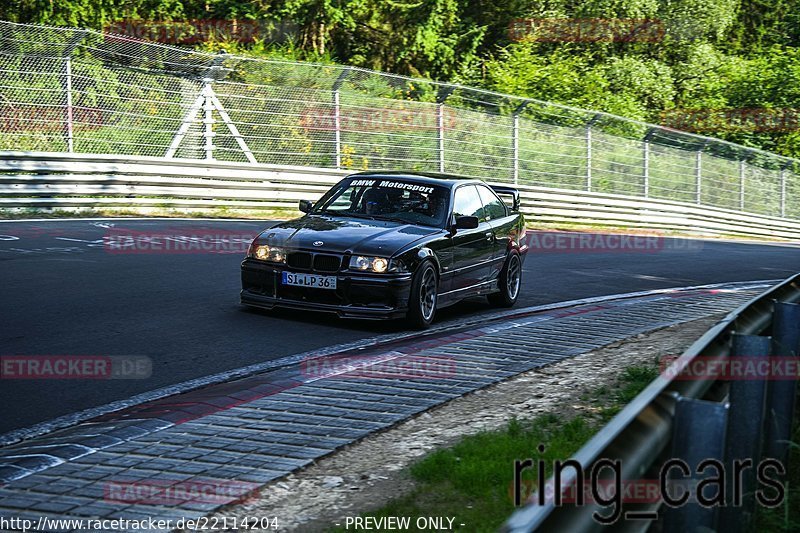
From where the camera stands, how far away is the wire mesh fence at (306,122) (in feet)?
61.8

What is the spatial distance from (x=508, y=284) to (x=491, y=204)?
3.02 ft

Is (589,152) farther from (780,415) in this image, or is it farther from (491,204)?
(780,415)

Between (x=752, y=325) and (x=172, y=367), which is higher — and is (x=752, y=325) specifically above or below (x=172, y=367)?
above

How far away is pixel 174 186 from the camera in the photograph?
A: 20.2 meters

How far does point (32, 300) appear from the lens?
10156mm

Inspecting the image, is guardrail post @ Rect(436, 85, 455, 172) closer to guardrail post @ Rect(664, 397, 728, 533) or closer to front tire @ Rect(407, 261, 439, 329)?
front tire @ Rect(407, 261, 439, 329)

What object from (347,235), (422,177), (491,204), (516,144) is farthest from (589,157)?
(347,235)

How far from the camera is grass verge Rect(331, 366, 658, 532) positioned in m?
4.80

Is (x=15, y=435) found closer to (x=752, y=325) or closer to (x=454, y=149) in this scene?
(x=752, y=325)

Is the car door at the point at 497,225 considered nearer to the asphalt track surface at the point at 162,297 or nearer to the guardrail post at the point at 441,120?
the asphalt track surface at the point at 162,297

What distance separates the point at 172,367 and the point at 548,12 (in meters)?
35.1

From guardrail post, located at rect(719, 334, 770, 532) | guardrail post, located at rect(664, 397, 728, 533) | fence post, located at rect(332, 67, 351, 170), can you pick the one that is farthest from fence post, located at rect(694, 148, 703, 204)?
guardrail post, located at rect(664, 397, 728, 533)

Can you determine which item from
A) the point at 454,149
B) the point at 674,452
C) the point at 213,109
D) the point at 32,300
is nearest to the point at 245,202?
the point at 213,109

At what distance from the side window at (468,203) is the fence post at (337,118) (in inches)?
446
